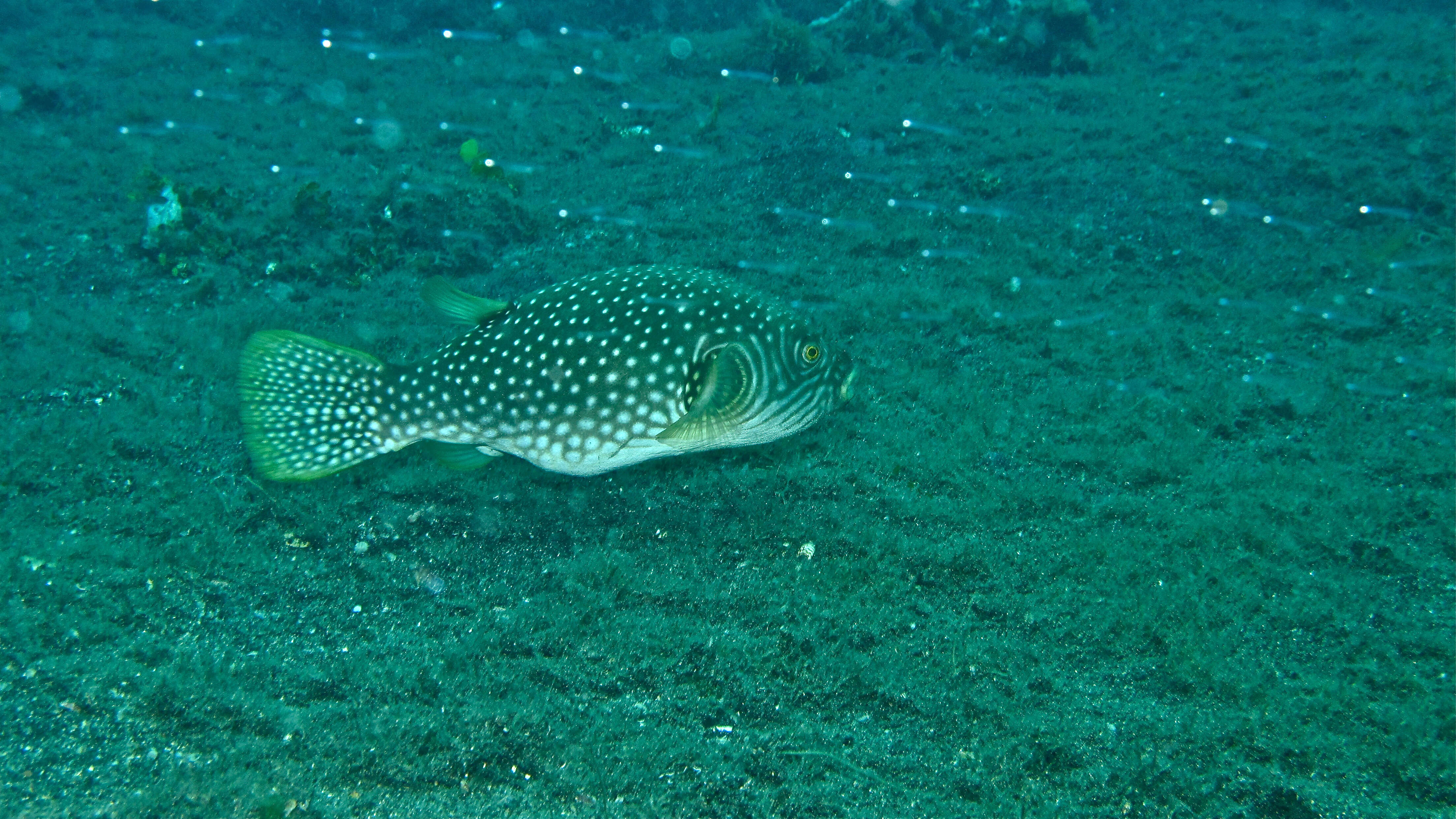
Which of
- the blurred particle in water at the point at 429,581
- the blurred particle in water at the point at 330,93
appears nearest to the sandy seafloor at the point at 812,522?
the blurred particle in water at the point at 429,581

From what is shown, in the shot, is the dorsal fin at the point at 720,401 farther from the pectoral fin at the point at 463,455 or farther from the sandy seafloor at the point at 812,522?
the pectoral fin at the point at 463,455

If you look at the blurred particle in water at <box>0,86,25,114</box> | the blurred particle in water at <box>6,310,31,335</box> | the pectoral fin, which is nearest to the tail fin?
the pectoral fin

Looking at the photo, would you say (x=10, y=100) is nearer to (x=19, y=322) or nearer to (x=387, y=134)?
(x=387, y=134)

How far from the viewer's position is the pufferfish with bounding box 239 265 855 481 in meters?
4.28

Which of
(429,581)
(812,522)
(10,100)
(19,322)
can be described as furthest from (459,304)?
(10,100)

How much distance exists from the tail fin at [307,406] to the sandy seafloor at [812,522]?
0.38m

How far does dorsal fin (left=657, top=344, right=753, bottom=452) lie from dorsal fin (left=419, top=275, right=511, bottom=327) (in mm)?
1699

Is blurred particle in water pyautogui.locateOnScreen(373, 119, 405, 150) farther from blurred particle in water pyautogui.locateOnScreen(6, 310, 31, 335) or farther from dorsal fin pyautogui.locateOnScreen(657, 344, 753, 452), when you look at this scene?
dorsal fin pyautogui.locateOnScreen(657, 344, 753, 452)

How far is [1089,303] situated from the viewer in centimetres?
728

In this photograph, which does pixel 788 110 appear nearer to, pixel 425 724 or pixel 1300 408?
pixel 1300 408

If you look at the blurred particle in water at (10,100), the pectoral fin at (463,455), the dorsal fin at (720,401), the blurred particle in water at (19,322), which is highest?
the dorsal fin at (720,401)

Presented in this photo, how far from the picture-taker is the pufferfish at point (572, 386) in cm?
428

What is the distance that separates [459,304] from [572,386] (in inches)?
51.5

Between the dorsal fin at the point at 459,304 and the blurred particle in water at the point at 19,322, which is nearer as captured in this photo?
the dorsal fin at the point at 459,304
